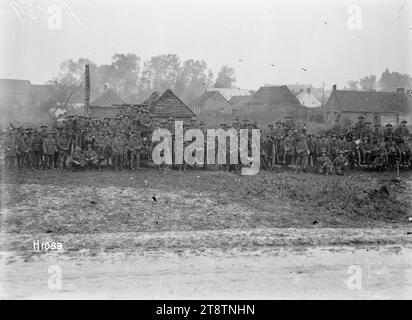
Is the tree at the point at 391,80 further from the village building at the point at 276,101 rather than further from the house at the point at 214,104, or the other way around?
the village building at the point at 276,101

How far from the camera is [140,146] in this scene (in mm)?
17703

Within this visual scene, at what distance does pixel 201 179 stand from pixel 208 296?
989cm

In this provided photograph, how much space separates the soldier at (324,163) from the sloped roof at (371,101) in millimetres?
29274

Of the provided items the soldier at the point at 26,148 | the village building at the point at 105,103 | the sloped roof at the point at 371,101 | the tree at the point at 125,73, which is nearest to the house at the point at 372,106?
the sloped roof at the point at 371,101

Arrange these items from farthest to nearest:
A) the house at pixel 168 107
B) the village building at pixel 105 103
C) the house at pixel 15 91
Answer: the house at pixel 15 91, the village building at pixel 105 103, the house at pixel 168 107

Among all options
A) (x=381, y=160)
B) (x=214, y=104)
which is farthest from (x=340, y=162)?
(x=214, y=104)

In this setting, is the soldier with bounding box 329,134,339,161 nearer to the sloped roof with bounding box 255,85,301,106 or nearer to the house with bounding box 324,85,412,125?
the house with bounding box 324,85,412,125

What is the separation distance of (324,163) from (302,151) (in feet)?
3.43

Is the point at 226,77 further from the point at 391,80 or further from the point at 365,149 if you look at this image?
the point at 365,149

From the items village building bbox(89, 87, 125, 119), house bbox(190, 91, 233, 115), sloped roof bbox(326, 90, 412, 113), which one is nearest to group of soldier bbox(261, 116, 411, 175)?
village building bbox(89, 87, 125, 119)

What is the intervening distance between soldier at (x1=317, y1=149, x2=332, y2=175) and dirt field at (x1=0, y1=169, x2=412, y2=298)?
1.13 meters

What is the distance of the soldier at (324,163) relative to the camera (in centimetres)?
1800

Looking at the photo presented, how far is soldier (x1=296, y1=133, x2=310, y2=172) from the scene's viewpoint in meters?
18.5
